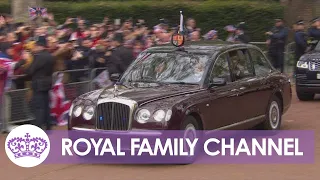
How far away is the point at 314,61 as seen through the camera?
648 inches

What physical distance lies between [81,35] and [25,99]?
14.2 feet

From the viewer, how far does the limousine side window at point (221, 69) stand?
35.3 feet

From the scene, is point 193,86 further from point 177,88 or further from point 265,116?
point 265,116

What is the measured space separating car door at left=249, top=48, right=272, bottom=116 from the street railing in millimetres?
3853

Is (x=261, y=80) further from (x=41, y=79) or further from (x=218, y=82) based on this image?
(x=41, y=79)

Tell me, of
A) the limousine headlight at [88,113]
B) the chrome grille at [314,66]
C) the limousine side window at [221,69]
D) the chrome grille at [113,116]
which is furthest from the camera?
the chrome grille at [314,66]

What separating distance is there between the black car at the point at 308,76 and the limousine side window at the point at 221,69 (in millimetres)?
5902

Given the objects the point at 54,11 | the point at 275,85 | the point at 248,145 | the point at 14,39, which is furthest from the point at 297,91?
the point at 54,11

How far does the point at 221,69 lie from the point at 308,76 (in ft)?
20.3

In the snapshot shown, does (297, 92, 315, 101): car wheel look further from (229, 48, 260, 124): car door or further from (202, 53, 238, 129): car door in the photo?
(202, 53, 238, 129): car door

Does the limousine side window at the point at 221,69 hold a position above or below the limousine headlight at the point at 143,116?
above

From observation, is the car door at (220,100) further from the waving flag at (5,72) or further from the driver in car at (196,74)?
the waving flag at (5,72)

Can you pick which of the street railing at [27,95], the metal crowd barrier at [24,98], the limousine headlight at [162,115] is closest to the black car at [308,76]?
the street railing at [27,95]

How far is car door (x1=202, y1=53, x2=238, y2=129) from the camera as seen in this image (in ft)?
33.7
